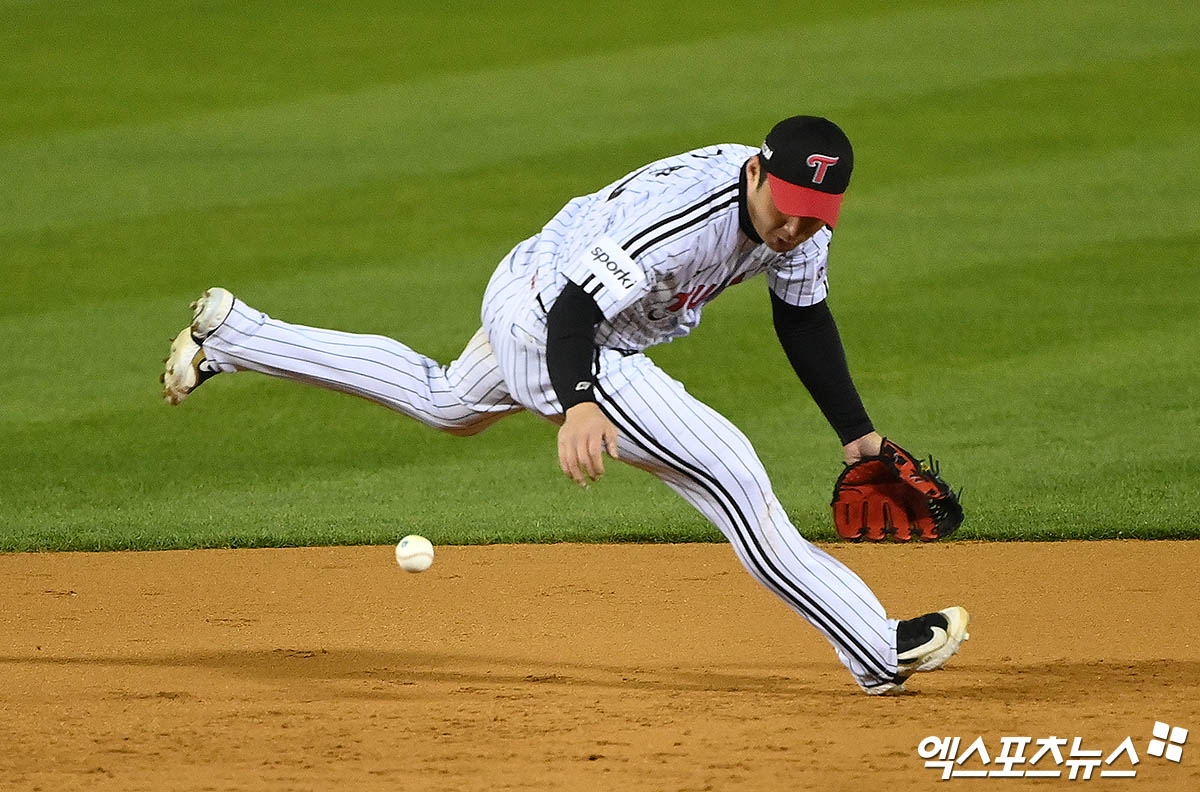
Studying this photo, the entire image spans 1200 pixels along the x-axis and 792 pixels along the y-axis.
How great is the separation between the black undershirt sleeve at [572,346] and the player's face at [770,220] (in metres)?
0.44

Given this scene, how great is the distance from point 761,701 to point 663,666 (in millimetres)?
562

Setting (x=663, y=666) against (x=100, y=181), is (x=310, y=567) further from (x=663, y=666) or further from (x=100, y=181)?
(x=100, y=181)

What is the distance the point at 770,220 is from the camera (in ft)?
12.6

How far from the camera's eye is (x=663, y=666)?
4.57m

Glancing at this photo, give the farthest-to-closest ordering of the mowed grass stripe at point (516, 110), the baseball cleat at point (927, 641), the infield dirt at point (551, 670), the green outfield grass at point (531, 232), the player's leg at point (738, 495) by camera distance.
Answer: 1. the mowed grass stripe at point (516, 110)
2. the green outfield grass at point (531, 232)
3. the baseball cleat at point (927, 641)
4. the player's leg at point (738, 495)
5. the infield dirt at point (551, 670)

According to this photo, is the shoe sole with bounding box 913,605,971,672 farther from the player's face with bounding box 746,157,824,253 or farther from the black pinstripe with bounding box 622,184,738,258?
the black pinstripe with bounding box 622,184,738,258

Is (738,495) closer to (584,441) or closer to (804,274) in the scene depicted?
(584,441)

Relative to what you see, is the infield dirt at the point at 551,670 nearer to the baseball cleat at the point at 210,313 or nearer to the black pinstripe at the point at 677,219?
the baseball cleat at the point at 210,313

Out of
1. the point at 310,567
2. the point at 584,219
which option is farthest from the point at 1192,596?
the point at 310,567

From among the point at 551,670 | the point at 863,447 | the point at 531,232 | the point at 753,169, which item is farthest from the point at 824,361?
the point at 531,232

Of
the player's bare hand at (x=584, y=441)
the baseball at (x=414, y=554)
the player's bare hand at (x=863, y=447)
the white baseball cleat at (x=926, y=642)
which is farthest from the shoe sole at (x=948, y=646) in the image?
the baseball at (x=414, y=554)

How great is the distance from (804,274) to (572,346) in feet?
2.73

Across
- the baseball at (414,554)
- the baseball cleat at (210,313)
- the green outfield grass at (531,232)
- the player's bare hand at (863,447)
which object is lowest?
the baseball at (414,554)

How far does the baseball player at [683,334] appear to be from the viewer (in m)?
3.76
